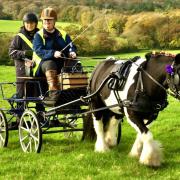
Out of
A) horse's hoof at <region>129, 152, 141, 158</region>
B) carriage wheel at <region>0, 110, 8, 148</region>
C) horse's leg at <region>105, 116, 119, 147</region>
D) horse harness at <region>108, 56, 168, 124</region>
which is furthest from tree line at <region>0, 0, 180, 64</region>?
horse's hoof at <region>129, 152, 141, 158</region>

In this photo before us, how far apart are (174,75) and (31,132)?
126 inches

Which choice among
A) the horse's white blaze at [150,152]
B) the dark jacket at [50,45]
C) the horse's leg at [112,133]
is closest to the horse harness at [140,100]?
the horse's white blaze at [150,152]

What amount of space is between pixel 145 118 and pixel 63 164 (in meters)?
1.52

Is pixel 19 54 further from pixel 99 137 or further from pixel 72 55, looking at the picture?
pixel 99 137

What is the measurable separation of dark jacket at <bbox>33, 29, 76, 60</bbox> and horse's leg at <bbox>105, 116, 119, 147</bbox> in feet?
5.18

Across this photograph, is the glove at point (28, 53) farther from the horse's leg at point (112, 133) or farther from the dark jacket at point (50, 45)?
the horse's leg at point (112, 133)

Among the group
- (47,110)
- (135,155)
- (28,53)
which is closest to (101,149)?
(135,155)

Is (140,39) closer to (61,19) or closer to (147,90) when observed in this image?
(61,19)

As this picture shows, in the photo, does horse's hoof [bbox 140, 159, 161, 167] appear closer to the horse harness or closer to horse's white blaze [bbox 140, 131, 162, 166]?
horse's white blaze [bbox 140, 131, 162, 166]

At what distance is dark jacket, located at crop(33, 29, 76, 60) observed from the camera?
327 inches

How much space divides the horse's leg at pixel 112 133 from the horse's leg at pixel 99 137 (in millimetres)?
155

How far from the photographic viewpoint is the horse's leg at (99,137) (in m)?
8.22

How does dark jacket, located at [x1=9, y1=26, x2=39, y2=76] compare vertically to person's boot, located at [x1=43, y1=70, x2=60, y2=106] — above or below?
above

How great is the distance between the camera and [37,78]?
28.5ft
